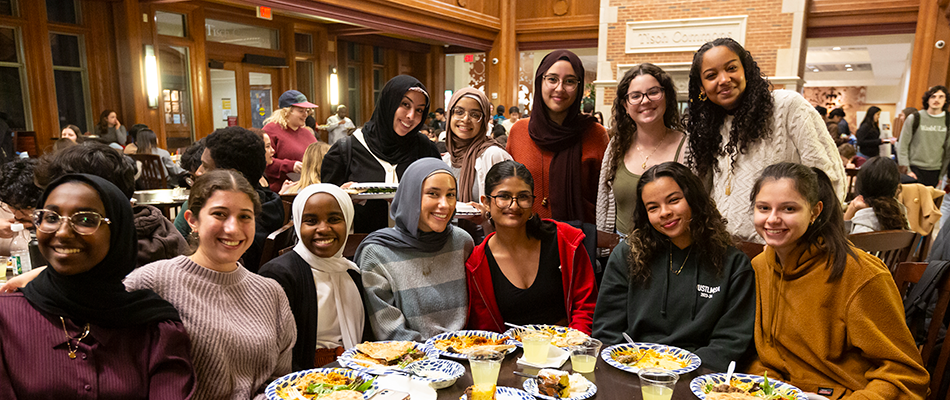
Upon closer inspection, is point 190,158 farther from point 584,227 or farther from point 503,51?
point 503,51

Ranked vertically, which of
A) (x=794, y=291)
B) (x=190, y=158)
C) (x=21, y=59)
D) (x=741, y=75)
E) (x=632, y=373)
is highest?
(x=21, y=59)

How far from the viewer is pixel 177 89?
9.34m

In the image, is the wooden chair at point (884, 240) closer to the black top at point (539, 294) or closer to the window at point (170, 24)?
the black top at point (539, 294)

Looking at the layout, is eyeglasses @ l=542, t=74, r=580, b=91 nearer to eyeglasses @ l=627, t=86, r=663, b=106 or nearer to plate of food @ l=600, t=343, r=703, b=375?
eyeglasses @ l=627, t=86, r=663, b=106

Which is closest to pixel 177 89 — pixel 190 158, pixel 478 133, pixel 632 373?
pixel 190 158

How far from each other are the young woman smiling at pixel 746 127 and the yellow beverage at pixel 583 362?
1.16m

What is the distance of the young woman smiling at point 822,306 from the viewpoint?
1691 millimetres

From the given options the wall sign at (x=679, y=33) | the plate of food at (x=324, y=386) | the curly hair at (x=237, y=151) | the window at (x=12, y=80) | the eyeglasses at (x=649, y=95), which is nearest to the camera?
the plate of food at (x=324, y=386)

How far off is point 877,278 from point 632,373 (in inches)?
31.4

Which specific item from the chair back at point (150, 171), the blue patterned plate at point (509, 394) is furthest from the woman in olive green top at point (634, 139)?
the chair back at point (150, 171)

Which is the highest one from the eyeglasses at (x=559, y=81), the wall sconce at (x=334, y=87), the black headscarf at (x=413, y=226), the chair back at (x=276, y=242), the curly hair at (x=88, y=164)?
the wall sconce at (x=334, y=87)

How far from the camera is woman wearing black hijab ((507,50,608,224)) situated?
280 cm

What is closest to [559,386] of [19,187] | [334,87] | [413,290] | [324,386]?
[324,386]

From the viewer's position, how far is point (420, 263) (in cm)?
225
